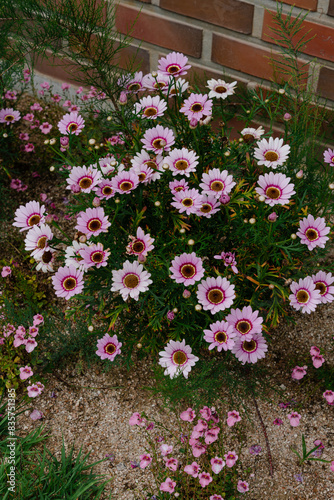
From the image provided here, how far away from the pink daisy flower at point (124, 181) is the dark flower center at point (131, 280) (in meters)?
0.25

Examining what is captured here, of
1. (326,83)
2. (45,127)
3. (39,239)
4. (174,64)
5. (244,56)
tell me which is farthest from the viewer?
(45,127)

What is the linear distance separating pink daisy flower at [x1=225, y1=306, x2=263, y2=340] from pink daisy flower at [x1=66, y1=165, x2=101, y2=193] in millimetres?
571

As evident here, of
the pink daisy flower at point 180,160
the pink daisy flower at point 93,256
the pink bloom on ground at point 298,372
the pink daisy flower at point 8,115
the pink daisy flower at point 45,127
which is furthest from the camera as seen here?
the pink daisy flower at point 45,127

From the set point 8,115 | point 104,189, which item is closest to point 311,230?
point 104,189

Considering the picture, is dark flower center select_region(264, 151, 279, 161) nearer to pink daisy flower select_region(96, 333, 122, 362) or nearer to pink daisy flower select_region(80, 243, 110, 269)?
pink daisy flower select_region(80, 243, 110, 269)

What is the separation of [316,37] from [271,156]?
0.61 metres

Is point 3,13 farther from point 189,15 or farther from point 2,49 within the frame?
point 189,15

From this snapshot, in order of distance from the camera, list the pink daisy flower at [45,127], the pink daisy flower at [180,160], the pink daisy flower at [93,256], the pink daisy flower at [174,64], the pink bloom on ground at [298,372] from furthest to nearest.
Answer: the pink daisy flower at [45,127] < the pink bloom on ground at [298,372] < the pink daisy flower at [174,64] < the pink daisy flower at [180,160] < the pink daisy flower at [93,256]

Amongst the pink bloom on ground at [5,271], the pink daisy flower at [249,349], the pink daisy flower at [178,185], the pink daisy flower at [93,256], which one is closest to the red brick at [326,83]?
the pink daisy flower at [178,185]

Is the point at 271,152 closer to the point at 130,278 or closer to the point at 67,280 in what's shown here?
the point at 130,278

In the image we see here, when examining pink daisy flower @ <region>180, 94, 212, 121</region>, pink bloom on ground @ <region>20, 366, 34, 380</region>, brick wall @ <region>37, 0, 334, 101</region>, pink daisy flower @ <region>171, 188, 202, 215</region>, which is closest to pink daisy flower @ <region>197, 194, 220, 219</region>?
pink daisy flower @ <region>171, 188, 202, 215</region>

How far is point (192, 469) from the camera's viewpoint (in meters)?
1.47

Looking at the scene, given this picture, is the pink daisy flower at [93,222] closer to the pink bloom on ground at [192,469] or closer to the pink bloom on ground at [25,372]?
the pink bloom on ground at [25,372]

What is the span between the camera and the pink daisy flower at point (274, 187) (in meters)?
1.40
